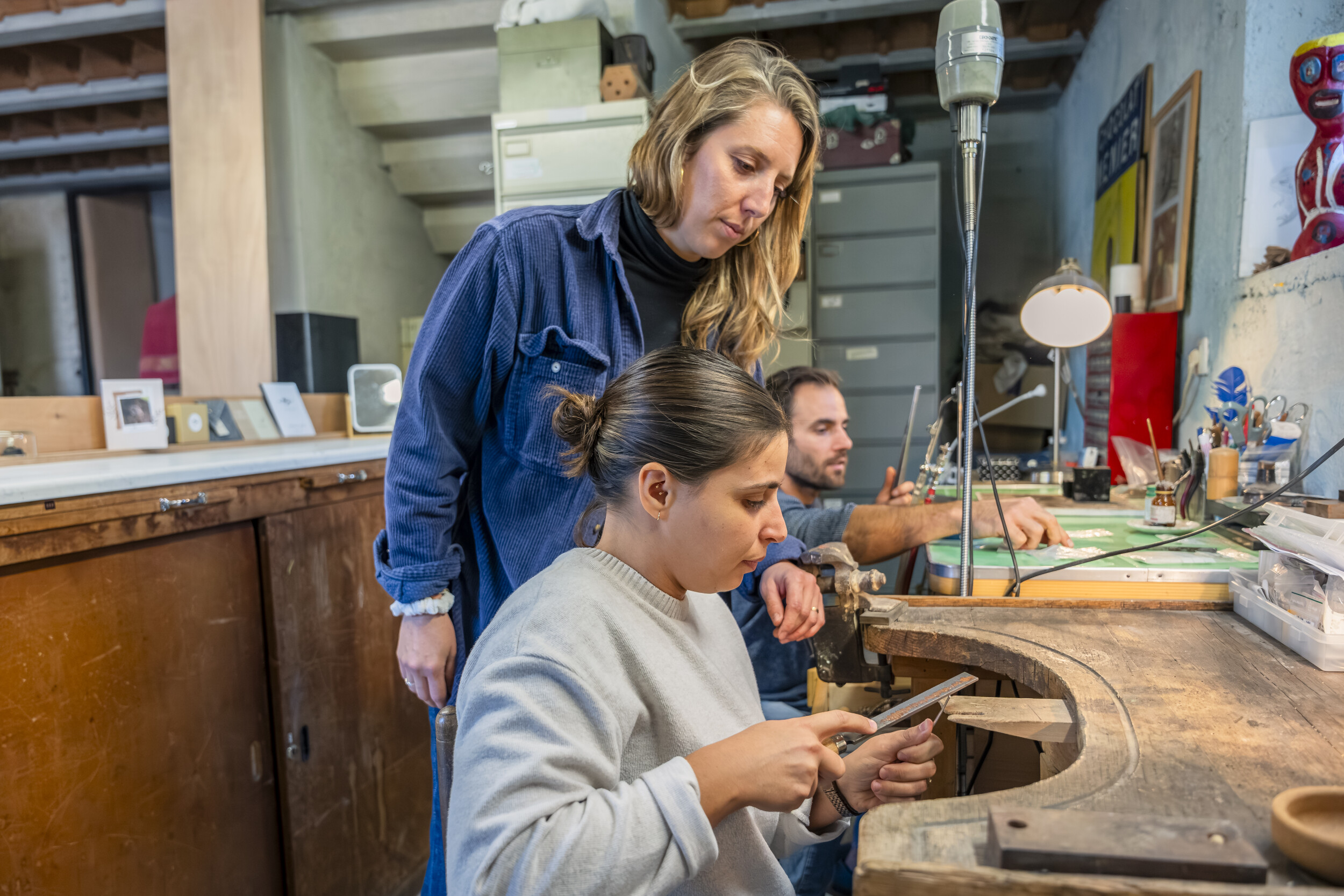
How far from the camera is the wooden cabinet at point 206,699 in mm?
1174

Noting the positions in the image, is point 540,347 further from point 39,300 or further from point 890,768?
point 39,300

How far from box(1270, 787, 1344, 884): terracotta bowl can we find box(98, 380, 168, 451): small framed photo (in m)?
2.22

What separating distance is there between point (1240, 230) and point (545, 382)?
176 centimetres

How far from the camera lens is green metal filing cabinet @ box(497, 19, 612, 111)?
3098mm

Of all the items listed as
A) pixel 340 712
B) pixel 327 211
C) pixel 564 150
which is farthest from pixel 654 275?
pixel 327 211

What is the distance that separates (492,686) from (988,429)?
3.95 m

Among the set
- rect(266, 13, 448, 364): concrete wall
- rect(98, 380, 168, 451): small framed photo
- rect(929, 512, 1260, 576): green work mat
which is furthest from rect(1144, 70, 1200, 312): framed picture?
rect(266, 13, 448, 364): concrete wall

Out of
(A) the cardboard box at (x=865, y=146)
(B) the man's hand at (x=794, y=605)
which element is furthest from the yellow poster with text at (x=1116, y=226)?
(B) the man's hand at (x=794, y=605)

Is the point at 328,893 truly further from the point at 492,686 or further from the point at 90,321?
the point at 90,321

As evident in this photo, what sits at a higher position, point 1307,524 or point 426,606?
point 1307,524

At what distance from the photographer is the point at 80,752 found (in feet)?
4.01

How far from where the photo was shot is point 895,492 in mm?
1983

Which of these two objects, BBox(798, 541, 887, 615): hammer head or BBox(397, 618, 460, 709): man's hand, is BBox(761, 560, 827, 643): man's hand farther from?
BBox(397, 618, 460, 709): man's hand

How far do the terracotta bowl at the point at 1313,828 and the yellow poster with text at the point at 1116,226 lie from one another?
109 inches
